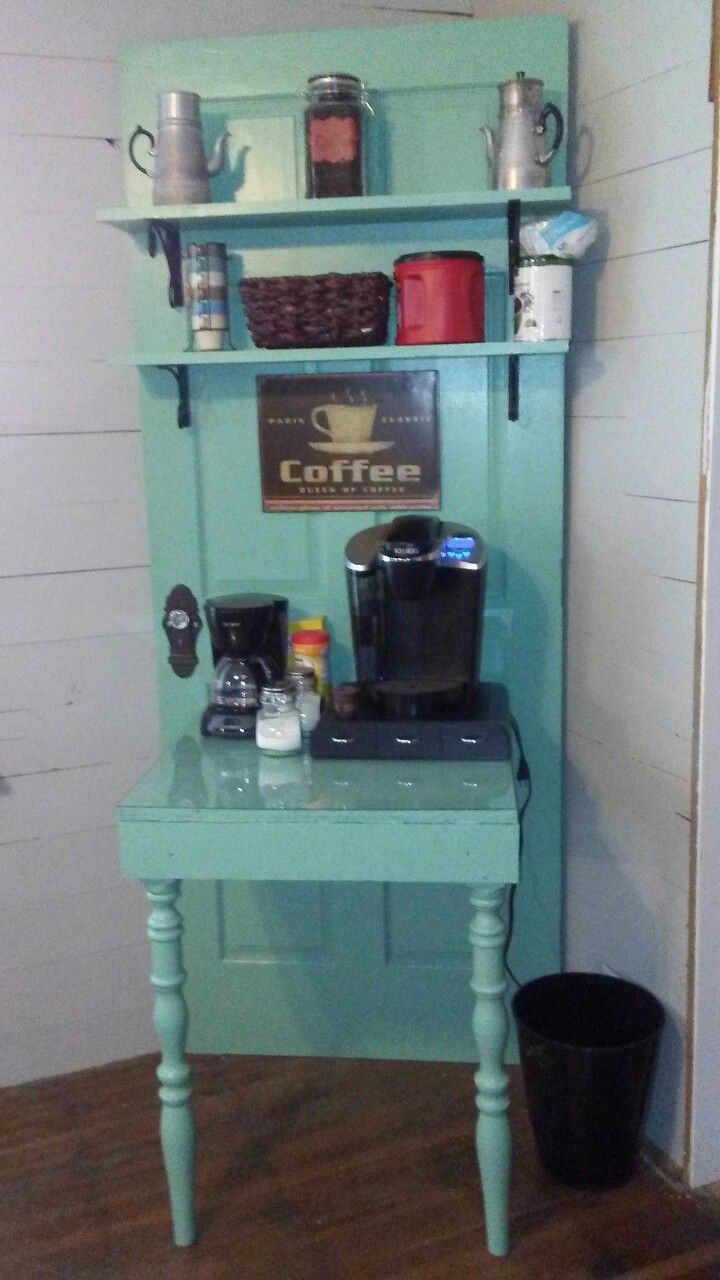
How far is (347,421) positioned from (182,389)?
32 cm

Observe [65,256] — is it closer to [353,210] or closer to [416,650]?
[353,210]

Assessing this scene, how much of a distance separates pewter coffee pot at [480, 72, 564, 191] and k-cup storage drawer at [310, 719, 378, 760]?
0.93 m

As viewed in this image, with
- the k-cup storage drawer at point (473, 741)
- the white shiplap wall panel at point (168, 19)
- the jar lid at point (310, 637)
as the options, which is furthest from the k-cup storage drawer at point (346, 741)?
the white shiplap wall panel at point (168, 19)

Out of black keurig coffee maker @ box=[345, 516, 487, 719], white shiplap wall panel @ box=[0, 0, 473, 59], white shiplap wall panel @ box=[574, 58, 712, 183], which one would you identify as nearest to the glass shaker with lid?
black keurig coffee maker @ box=[345, 516, 487, 719]

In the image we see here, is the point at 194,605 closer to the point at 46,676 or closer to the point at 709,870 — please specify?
the point at 46,676

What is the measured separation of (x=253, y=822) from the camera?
162 cm

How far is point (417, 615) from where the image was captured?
1.86m

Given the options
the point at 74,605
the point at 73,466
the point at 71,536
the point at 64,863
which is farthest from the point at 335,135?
the point at 64,863

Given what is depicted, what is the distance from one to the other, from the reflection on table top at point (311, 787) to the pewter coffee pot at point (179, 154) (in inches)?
38.1

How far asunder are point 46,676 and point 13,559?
239 mm

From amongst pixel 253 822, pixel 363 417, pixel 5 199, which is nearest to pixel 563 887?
pixel 253 822

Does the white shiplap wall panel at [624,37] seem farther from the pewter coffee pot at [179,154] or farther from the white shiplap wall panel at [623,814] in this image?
the white shiplap wall panel at [623,814]

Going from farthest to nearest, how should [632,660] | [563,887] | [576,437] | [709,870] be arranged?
[563,887] → [576,437] → [632,660] → [709,870]

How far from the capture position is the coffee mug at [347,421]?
2.09 m
